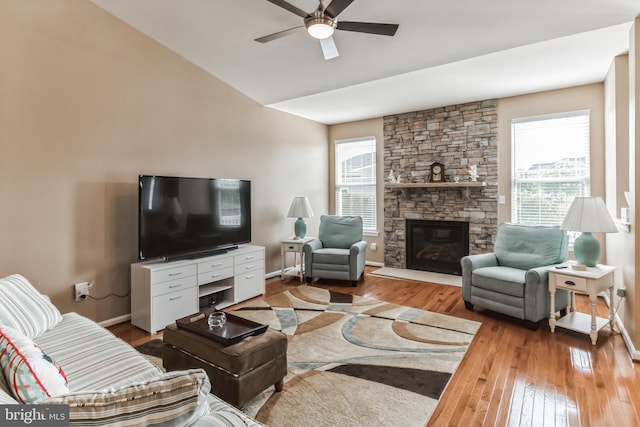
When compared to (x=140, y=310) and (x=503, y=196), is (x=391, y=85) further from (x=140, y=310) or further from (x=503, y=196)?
(x=140, y=310)

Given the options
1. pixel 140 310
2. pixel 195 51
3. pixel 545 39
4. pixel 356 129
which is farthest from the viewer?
pixel 356 129

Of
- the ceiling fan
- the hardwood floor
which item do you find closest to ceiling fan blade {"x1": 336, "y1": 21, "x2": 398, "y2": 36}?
the ceiling fan

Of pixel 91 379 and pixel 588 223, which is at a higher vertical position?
pixel 588 223

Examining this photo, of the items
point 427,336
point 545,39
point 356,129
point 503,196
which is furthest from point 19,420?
point 356,129

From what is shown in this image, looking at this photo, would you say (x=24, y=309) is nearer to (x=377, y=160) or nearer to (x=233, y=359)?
(x=233, y=359)

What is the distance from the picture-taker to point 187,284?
3.54 metres

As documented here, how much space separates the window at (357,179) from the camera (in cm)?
617

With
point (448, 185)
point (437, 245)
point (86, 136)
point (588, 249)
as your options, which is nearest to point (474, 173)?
point (448, 185)

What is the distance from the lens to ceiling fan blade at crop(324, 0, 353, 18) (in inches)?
87.7

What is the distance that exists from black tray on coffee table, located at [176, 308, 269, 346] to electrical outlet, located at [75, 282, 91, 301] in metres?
1.62

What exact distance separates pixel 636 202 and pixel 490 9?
196cm

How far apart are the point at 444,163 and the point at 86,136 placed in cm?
478

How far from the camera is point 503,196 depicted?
16.0 ft

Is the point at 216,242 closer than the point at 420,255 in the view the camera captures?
Yes
